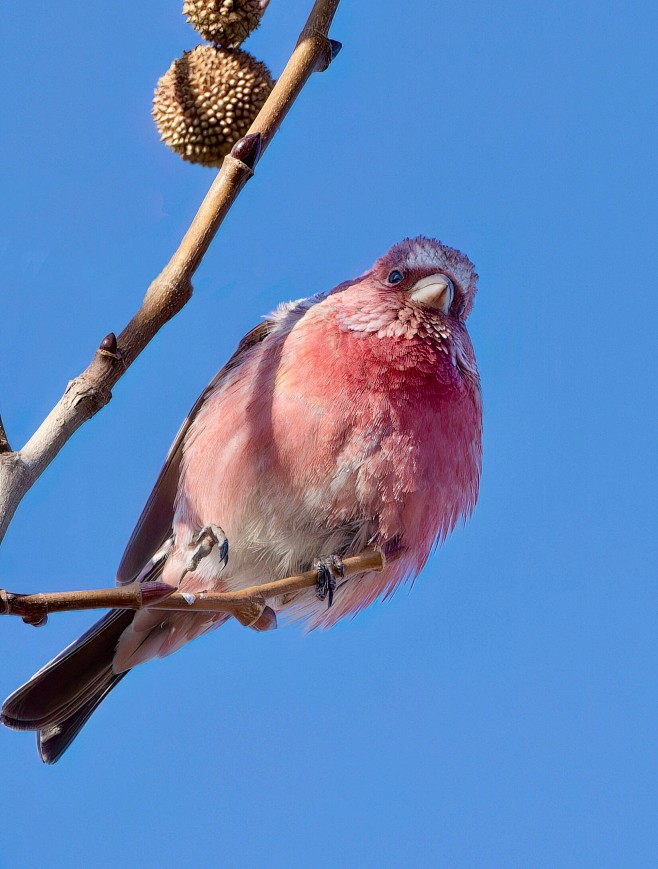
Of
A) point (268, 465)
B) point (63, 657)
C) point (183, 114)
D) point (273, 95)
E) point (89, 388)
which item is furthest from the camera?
point (63, 657)

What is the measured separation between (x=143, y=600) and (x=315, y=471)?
1.45m

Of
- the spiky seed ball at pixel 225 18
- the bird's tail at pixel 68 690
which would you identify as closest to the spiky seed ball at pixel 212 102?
the spiky seed ball at pixel 225 18

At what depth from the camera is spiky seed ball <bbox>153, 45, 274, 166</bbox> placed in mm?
2805

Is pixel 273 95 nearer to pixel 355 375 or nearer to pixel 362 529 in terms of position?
pixel 355 375

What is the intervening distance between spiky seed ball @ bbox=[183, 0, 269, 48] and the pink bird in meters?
1.25

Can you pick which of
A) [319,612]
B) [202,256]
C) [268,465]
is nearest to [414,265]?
[268,465]

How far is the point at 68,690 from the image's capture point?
3.78 meters

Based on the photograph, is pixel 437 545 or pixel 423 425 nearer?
pixel 423 425

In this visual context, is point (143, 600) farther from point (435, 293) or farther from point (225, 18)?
point (435, 293)

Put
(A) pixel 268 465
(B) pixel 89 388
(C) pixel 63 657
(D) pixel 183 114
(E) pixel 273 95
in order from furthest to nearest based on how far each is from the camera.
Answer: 1. (C) pixel 63 657
2. (A) pixel 268 465
3. (D) pixel 183 114
4. (E) pixel 273 95
5. (B) pixel 89 388

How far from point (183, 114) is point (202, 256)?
645 millimetres

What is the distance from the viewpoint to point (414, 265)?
162 inches

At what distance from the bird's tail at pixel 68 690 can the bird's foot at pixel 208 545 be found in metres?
0.45

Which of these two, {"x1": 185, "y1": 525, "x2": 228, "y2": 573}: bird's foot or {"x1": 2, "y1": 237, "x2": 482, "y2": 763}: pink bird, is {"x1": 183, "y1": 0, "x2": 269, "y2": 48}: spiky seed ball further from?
{"x1": 185, "y1": 525, "x2": 228, "y2": 573}: bird's foot
